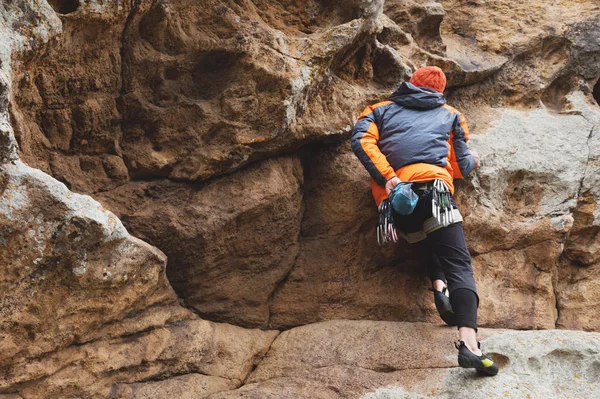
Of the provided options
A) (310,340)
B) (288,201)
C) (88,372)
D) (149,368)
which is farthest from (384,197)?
(88,372)

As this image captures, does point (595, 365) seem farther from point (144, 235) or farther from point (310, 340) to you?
point (144, 235)

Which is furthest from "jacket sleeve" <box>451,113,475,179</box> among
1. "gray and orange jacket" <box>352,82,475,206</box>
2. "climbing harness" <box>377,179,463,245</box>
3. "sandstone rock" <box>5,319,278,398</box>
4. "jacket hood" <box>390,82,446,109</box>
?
"sandstone rock" <box>5,319,278,398</box>

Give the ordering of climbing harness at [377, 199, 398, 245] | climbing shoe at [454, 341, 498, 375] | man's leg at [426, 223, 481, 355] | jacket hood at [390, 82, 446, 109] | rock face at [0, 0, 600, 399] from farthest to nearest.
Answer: jacket hood at [390, 82, 446, 109], climbing harness at [377, 199, 398, 245], man's leg at [426, 223, 481, 355], climbing shoe at [454, 341, 498, 375], rock face at [0, 0, 600, 399]

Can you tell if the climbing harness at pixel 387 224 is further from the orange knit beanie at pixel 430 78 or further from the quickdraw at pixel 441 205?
the orange knit beanie at pixel 430 78

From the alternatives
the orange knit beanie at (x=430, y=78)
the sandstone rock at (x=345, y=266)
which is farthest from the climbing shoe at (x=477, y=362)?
the orange knit beanie at (x=430, y=78)

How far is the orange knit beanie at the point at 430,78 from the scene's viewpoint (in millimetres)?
5262

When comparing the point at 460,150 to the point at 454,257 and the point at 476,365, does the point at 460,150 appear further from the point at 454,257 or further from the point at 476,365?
the point at 476,365

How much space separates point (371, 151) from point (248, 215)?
1124 mm

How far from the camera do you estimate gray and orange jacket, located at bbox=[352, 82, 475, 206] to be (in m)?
5.00

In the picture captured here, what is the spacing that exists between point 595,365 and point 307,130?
2.82m

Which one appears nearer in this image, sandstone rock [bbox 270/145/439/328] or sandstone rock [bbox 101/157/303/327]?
sandstone rock [bbox 101/157/303/327]

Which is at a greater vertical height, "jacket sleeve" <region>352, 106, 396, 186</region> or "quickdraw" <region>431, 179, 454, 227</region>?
"jacket sleeve" <region>352, 106, 396, 186</region>

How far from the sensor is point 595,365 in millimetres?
4582

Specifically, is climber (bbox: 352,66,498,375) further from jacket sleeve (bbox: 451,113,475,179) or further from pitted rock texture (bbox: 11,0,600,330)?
pitted rock texture (bbox: 11,0,600,330)
